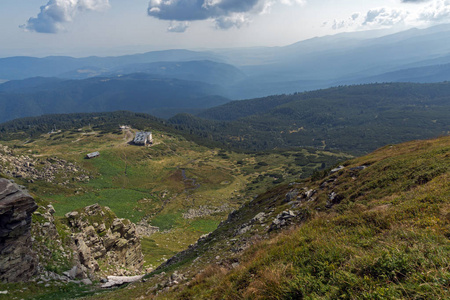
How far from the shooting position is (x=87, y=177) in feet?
261

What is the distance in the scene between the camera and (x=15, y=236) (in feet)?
48.0

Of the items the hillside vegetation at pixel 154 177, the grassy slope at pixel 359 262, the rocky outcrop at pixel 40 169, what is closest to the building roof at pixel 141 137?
the hillside vegetation at pixel 154 177

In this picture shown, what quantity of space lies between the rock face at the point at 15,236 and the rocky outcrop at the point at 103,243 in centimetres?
365

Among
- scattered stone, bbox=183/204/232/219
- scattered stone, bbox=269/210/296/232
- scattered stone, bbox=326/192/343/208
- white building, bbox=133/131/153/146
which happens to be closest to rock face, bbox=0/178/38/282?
scattered stone, bbox=269/210/296/232

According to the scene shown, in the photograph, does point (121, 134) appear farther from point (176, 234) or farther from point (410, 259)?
point (410, 259)

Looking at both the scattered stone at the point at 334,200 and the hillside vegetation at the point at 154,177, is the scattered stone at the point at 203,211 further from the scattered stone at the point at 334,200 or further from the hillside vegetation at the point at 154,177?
the scattered stone at the point at 334,200

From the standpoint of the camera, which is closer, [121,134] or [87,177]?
[87,177]

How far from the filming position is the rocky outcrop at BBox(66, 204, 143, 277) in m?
19.2

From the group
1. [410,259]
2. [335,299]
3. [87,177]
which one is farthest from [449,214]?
[87,177]

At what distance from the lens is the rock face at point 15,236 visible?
13.8 m

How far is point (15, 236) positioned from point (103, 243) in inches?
353

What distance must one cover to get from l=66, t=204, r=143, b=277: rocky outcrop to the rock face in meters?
3.65

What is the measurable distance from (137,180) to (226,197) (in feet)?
120

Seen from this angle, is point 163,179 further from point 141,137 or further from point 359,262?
point 359,262
